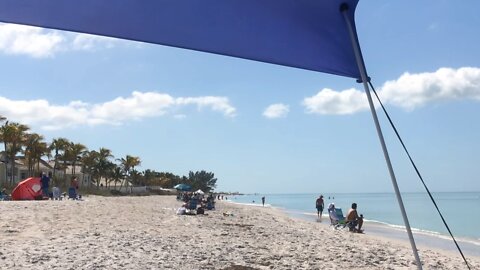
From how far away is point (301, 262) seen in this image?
9.29m

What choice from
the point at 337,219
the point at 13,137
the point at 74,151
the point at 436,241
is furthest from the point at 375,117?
the point at 74,151

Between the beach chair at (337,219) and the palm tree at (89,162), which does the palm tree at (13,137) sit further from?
the beach chair at (337,219)

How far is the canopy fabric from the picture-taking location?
237 cm

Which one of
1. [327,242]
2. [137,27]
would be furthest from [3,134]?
[137,27]

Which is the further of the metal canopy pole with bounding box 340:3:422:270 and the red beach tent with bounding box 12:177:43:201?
the red beach tent with bounding box 12:177:43:201

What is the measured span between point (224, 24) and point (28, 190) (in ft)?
76.2

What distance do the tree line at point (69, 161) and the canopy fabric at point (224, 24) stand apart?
165 feet

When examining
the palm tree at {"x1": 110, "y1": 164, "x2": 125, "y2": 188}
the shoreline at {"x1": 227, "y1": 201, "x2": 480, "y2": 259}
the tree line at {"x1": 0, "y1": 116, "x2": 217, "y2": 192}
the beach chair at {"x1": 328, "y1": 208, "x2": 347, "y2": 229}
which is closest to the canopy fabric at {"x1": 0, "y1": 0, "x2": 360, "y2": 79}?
the shoreline at {"x1": 227, "y1": 201, "x2": 480, "y2": 259}

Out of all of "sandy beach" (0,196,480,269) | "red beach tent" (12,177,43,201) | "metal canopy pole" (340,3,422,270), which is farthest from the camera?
"red beach tent" (12,177,43,201)

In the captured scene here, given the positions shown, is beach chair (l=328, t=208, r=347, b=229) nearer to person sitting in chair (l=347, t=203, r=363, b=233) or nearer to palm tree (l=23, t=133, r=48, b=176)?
person sitting in chair (l=347, t=203, r=363, b=233)

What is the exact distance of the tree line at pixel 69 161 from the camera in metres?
50.8

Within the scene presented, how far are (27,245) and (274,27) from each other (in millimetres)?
7525

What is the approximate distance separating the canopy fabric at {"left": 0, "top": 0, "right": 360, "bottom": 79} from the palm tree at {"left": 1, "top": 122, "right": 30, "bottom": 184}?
52351mm

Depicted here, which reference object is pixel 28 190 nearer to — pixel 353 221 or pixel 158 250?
pixel 353 221
